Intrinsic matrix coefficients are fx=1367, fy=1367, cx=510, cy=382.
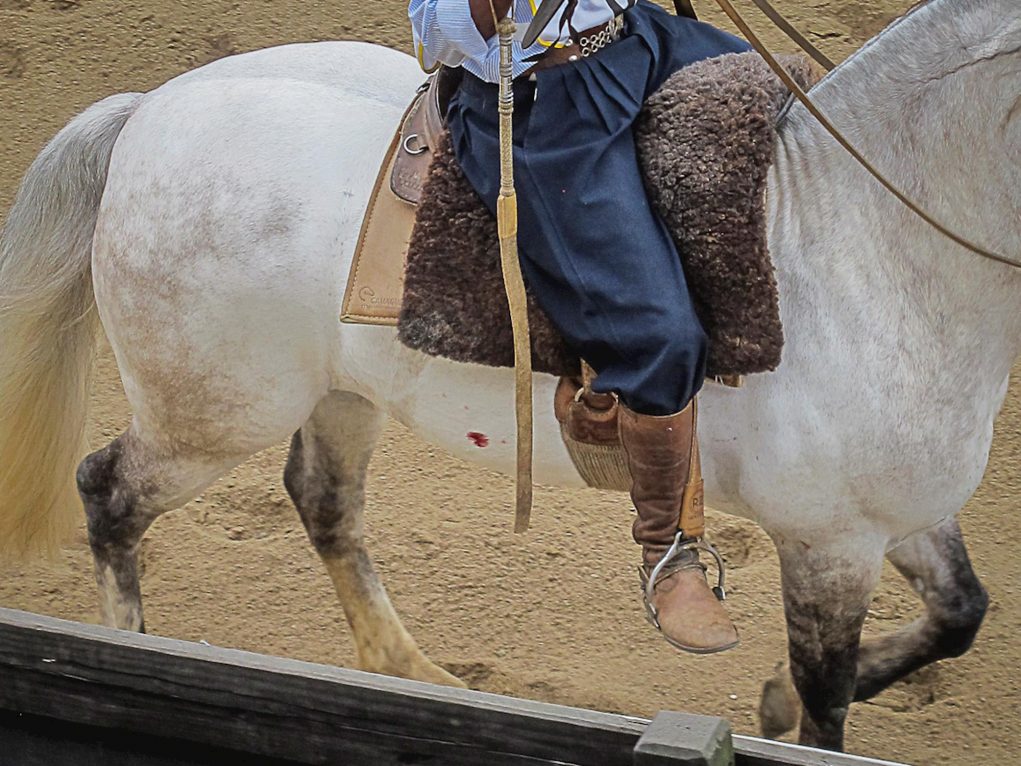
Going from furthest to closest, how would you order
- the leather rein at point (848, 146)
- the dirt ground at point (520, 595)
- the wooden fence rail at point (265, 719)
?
the dirt ground at point (520, 595)
the leather rein at point (848, 146)
the wooden fence rail at point (265, 719)

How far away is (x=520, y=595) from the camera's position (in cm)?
394

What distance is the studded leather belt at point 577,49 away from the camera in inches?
96.6

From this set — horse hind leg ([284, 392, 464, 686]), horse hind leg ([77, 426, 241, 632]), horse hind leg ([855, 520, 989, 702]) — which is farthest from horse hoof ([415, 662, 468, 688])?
horse hind leg ([855, 520, 989, 702])

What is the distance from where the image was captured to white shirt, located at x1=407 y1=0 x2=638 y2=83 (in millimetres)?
2398

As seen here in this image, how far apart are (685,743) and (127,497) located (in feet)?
6.08

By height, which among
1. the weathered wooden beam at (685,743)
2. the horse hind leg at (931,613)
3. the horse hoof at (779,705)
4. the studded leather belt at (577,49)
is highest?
the studded leather belt at (577,49)

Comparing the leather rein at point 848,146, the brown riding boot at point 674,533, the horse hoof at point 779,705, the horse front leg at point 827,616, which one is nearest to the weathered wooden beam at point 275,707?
the brown riding boot at point 674,533

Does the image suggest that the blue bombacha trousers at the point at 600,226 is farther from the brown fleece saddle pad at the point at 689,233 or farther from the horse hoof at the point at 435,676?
the horse hoof at the point at 435,676

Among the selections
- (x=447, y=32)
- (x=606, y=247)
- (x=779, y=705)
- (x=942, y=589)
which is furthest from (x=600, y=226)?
(x=779, y=705)

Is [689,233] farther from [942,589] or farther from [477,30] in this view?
[942,589]

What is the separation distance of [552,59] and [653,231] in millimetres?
362

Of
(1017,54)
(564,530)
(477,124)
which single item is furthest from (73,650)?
(564,530)

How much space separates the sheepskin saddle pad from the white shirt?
0.18 meters

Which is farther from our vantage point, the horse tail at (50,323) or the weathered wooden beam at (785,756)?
the horse tail at (50,323)
